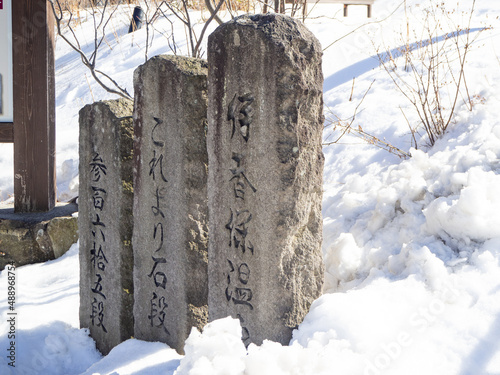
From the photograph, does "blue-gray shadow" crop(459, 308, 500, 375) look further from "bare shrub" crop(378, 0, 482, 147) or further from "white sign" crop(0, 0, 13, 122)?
"white sign" crop(0, 0, 13, 122)

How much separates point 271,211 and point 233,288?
442mm

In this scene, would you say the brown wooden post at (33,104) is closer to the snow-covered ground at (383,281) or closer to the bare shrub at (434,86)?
the snow-covered ground at (383,281)

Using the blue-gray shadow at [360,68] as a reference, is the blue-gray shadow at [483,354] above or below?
below

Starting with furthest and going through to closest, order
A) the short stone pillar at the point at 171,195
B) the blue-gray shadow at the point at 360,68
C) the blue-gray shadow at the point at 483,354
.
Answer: the blue-gray shadow at the point at 360,68
the short stone pillar at the point at 171,195
the blue-gray shadow at the point at 483,354

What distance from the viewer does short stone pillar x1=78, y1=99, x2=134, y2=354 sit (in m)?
3.32

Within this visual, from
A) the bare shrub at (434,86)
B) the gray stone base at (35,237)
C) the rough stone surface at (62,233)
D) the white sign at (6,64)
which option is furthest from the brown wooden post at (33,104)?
the bare shrub at (434,86)

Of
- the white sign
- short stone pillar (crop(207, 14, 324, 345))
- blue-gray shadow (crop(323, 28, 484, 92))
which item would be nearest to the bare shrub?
blue-gray shadow (crop(323, 28, 484, 92))

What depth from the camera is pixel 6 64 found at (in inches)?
209

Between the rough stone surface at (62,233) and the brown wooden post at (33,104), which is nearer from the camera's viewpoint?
the rough stone surface at (62,233)

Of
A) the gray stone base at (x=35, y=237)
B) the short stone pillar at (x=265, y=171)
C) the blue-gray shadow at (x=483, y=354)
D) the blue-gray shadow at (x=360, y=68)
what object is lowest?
the gray stone base at (x=35, y=237)

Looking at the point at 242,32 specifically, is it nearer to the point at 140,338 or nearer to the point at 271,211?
the point at 271,211

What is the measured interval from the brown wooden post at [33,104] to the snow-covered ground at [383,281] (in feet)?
2.75

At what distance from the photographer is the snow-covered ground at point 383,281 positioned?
6.49 feet

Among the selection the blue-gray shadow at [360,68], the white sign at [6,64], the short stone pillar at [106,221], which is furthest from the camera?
the blue-gray shadow at [360,68]
